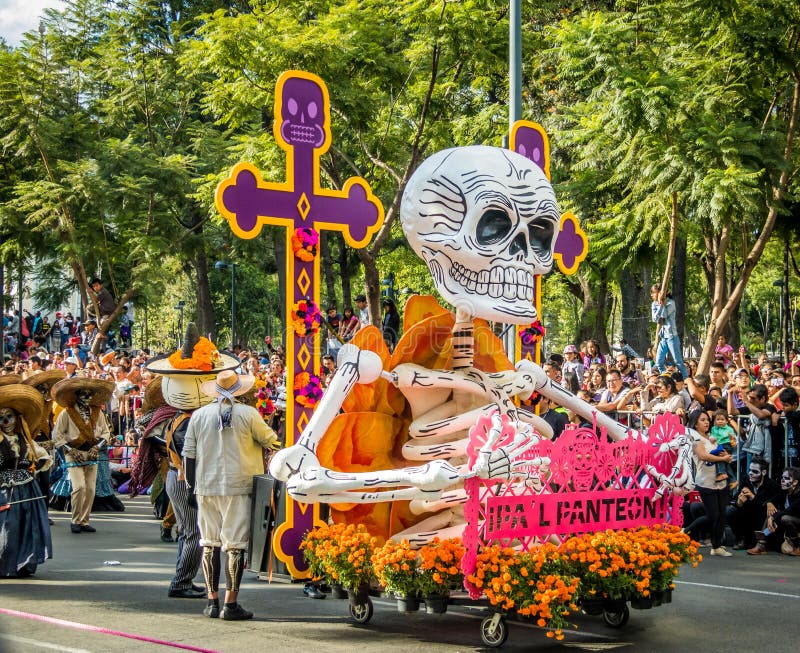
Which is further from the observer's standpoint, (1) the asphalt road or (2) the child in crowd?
(2) the child in crowd

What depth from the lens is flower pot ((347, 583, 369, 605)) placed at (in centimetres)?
752

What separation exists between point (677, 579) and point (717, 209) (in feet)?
20.4

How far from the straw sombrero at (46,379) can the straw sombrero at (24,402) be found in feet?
9.05

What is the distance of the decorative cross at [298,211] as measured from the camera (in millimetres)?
8258

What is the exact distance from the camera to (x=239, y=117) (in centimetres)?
1652

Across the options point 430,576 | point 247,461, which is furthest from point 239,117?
point 430,576

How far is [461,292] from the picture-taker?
24.7 feet

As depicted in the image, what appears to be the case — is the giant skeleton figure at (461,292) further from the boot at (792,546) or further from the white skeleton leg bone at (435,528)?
the boot at (792,546)

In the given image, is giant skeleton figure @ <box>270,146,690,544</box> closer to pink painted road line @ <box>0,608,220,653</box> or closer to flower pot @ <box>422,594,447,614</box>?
flower pot @ <box>422,594,447,614</box>

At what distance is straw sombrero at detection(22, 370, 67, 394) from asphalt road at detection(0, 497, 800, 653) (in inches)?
126

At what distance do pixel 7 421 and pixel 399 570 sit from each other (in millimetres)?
4655

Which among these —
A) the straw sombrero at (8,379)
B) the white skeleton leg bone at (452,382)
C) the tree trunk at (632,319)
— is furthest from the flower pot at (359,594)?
the tree trunk at (632,319)

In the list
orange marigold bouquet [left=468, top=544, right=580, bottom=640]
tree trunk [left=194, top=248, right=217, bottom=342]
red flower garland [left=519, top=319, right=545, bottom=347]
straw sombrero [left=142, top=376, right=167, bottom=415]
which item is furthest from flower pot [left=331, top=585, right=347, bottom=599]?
tree trunk [left=194, top=248, right=217, bottom=342]

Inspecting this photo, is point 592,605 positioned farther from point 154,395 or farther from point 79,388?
point 79,388
